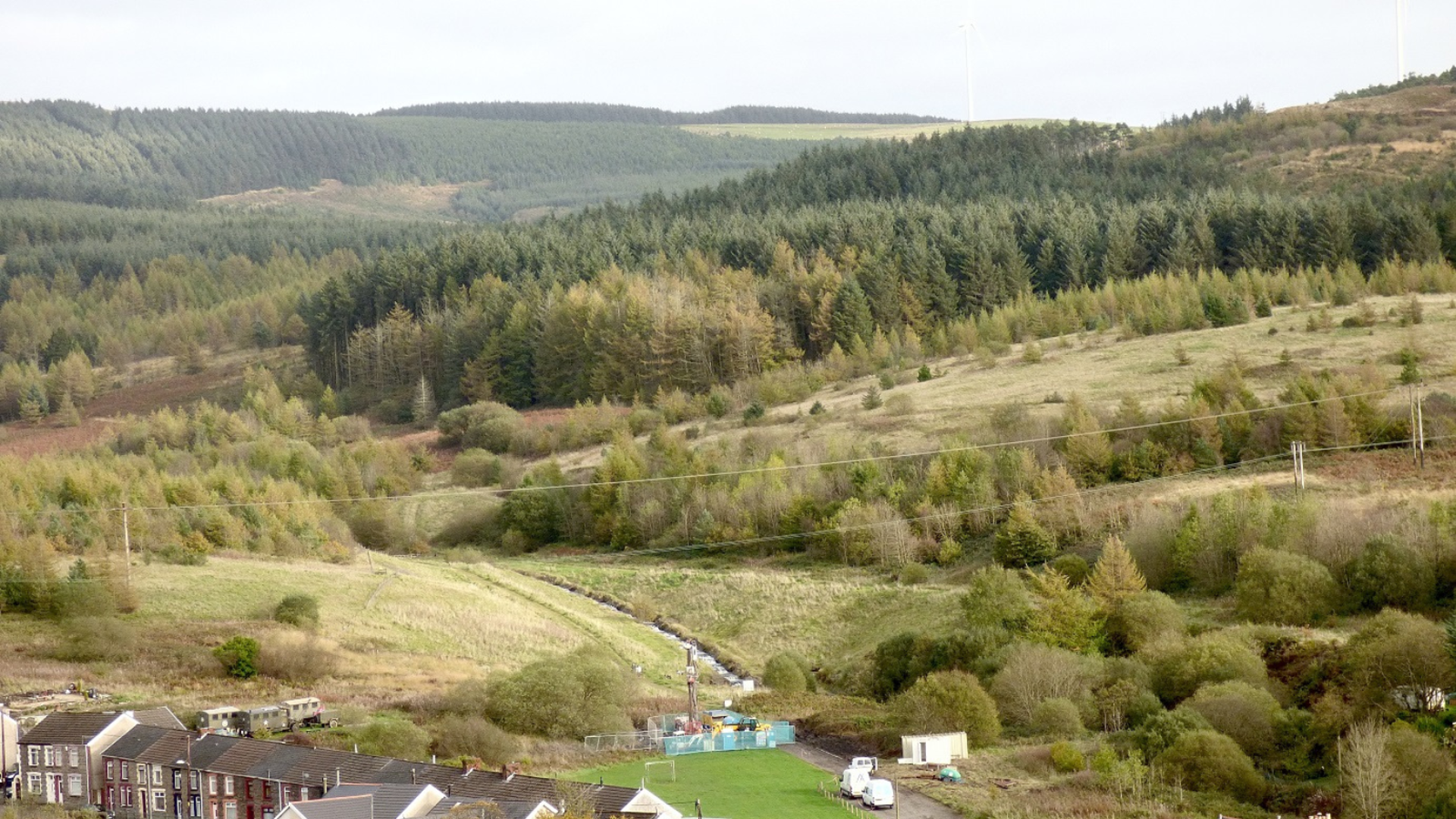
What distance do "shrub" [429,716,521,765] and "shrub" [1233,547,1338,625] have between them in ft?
76.4

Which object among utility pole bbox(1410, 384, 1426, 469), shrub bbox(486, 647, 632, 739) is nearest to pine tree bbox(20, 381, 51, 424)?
shrub bbox(486, 647, 632, 739)

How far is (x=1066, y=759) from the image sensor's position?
149 feet

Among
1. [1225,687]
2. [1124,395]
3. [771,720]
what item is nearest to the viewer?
[1225,687]

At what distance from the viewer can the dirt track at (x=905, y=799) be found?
4194 centimetres

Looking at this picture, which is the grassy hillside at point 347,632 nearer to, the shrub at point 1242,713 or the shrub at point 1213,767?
the shrub at point 1242,713

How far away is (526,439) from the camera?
10369 cm

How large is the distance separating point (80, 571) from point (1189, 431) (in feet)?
146

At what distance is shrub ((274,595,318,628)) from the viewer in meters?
65.8

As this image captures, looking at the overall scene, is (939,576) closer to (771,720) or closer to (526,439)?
(771,720)

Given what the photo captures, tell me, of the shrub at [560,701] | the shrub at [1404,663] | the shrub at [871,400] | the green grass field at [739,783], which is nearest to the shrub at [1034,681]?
the green grass field at [739,783]

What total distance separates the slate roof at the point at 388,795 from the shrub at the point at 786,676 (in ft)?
70.7

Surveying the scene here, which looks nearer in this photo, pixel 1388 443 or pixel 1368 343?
pixel 1388 443

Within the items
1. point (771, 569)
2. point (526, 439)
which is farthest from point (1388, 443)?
point (526, 439)

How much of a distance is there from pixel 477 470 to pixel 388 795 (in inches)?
2346
